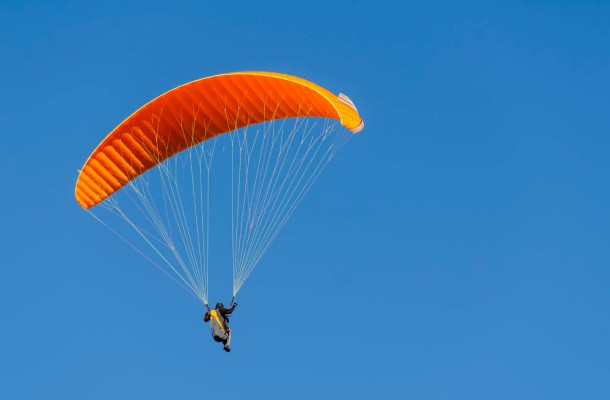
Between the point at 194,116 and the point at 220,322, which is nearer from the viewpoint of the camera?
the point at 220,322

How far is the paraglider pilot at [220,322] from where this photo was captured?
2439 cm

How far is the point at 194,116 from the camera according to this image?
26.5 m

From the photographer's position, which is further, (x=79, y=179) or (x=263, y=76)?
(x=79, y=179)

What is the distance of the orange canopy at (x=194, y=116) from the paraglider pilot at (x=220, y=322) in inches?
162

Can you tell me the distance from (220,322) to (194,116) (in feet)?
15.3

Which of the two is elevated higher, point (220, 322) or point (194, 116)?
point (194, 116)

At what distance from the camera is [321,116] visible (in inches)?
995

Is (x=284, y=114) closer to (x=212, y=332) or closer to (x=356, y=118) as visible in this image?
(x=356, y=118)

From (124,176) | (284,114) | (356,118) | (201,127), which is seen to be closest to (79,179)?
(124,176)

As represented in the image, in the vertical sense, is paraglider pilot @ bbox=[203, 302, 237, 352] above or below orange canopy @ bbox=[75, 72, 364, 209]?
below

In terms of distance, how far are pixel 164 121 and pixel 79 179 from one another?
2.33 m

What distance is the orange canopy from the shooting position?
965 inches

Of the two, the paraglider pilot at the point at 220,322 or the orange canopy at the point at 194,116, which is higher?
the orange canopy at the point at 194,116

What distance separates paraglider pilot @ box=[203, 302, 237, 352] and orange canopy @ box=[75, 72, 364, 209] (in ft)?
13.5
